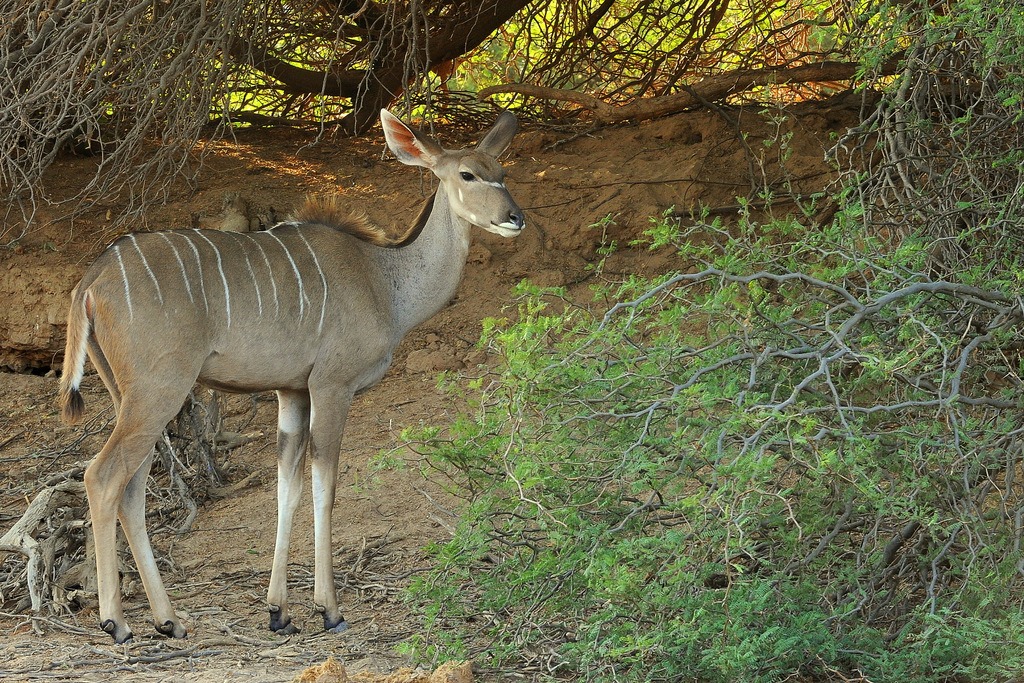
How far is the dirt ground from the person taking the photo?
3.84 m

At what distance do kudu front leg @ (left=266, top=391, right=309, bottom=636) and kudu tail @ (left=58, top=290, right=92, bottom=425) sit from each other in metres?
0.69

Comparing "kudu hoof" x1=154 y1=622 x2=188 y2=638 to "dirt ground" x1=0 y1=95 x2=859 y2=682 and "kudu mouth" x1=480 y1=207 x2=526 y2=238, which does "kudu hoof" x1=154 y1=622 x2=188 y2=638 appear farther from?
"kudu mouth" x1=480 y1=207 x2=526 y2=238

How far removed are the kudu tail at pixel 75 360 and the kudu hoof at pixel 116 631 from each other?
Answer: 656 millimetres

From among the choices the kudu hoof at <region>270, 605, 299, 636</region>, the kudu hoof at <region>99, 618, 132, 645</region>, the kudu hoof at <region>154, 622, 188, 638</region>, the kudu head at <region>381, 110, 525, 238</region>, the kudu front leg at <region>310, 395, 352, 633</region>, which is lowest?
the kudu hoof at <region>270, 605, 299, 636</region>

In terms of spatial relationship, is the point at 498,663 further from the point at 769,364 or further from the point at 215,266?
the point at 215,266

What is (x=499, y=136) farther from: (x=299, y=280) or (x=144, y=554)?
(x=144, y=554)

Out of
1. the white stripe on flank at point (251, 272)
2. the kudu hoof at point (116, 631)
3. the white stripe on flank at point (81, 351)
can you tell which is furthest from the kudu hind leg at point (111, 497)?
the white stripe on flank at point (251, 272)

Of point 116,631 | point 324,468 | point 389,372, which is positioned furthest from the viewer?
point 389,372

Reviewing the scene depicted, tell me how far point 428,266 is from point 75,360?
52.1 inches

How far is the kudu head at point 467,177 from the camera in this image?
4203 millimetres

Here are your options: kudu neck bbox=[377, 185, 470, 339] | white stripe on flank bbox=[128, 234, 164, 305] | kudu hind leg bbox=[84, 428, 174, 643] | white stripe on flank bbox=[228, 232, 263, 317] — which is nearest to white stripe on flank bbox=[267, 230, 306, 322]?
white stripe on flank bbox=[228, 232, 263, 317]

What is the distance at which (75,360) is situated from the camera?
3752 mm

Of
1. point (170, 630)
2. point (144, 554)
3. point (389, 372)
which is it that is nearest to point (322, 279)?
point (144, 554)

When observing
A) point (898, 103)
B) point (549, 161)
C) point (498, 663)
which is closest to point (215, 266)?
point (498, 663)
